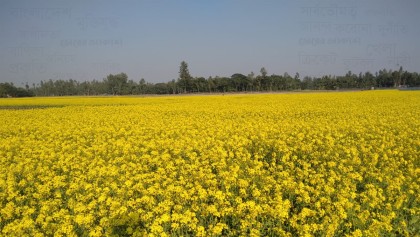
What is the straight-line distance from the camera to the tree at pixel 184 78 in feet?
382

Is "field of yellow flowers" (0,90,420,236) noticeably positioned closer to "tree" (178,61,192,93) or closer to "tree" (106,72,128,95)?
"tree" (178,61,192,93)

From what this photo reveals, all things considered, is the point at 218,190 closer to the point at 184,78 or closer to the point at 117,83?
the point at 184,78

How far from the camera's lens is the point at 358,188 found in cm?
746

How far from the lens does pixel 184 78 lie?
384 ft

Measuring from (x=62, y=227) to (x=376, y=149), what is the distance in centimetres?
806

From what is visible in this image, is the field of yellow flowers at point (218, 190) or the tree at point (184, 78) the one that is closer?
the field of yellow flowers at point (218, 190)

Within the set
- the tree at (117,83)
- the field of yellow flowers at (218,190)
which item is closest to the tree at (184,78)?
the tree at (117,83)

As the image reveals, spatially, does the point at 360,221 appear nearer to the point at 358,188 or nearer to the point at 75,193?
the point at 358,188

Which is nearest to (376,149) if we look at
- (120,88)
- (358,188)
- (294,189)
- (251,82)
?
(358,188)

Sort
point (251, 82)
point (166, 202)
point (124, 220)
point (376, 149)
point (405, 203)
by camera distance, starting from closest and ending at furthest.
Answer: point (124, 220) < point (166, 202) < point (405, 203) < point (376, 149) < point (251, 82)

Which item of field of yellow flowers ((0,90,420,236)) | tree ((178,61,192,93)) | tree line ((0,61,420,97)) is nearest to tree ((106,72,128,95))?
tree line ((0,61,420,97))

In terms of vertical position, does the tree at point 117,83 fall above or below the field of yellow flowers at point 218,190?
above

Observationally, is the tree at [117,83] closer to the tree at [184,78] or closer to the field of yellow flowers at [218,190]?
the tree at [184,78]

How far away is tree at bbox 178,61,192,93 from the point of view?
116 meters
